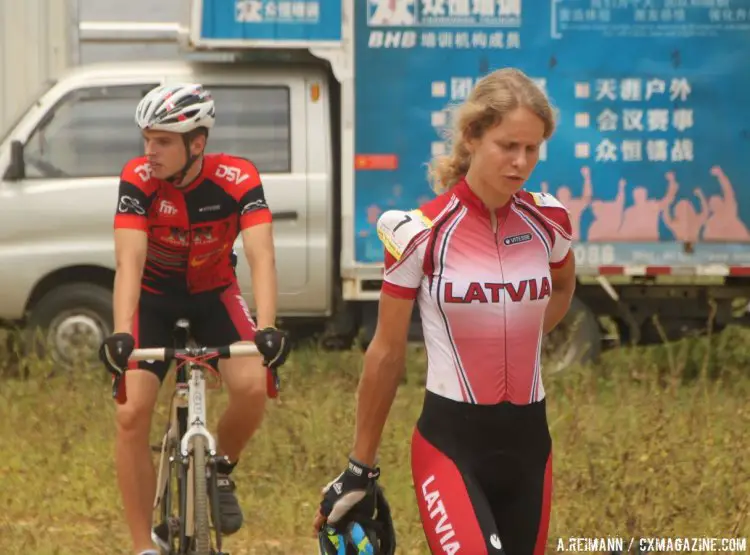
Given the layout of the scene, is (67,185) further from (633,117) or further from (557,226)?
(557,226)

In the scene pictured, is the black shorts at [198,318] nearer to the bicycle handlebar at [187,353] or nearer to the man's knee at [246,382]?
the man's knee at [246,382]

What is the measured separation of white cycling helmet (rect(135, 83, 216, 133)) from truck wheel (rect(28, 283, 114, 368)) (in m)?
5.60

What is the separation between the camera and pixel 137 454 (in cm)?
620

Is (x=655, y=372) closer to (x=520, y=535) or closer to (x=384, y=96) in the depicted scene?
(x=384, y=96)

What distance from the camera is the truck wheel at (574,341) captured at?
462 inches

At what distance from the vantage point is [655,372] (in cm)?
1026

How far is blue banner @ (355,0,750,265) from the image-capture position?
1139 cm

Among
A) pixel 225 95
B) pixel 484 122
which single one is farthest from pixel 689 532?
pixel 225 95

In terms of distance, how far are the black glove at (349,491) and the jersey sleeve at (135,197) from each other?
1.96 meters

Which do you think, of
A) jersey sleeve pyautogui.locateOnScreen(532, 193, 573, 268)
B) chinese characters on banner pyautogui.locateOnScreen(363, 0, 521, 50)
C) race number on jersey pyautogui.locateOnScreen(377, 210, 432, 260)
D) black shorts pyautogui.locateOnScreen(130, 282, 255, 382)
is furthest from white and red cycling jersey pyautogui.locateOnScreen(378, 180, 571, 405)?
chinese characters on banner pyautogui.locateOnScreen(363, 0, 521, 50)

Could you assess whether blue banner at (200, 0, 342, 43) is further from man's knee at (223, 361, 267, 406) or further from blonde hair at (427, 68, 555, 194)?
blonde hair at (427, 68, 555, 194)

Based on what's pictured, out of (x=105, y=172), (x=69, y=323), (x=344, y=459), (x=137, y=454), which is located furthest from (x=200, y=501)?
(x=105, y=172)

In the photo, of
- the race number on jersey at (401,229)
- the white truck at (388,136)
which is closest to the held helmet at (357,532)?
the race number on jersey at (401,229)

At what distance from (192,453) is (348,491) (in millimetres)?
1642
